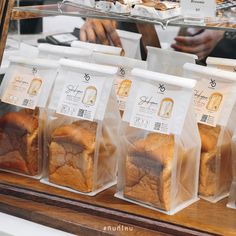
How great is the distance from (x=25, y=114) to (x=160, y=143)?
0.38 meters

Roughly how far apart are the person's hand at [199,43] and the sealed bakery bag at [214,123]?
38.1 inches

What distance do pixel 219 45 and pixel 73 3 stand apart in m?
1.29

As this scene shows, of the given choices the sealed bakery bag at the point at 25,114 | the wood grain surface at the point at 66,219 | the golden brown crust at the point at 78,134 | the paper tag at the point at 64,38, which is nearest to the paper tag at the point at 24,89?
the sealed bakery bag at the point at 25,114

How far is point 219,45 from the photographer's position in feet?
7.90

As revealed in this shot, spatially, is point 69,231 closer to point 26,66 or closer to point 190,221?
point 190,221

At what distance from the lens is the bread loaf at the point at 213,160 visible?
110cm

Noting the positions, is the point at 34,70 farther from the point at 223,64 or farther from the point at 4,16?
the point at 223,64

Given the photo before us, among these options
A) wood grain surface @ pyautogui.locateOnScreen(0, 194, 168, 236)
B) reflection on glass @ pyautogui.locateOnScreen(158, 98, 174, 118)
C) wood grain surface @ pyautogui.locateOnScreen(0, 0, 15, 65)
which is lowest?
wood grain surface @ pyautogui.locateOnScreen(0, 194, 168, 236)

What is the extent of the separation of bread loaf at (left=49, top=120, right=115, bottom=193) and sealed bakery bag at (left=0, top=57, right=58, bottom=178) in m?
0.06

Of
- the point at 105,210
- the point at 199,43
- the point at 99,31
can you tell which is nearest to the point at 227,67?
the point at 105,210

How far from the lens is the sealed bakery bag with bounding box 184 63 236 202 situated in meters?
1.08

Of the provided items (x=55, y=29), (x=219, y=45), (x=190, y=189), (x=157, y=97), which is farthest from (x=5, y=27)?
(x=55, y=29)

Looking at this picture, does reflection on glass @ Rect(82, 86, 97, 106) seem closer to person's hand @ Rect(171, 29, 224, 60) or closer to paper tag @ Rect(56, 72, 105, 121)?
paper tag @ Rect(56, 72, 105, 121)

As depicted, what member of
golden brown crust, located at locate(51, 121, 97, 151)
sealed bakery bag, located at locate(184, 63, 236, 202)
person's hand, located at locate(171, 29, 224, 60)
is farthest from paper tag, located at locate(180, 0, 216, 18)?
person's hand, located at locate(171, 29, 224, 60)
